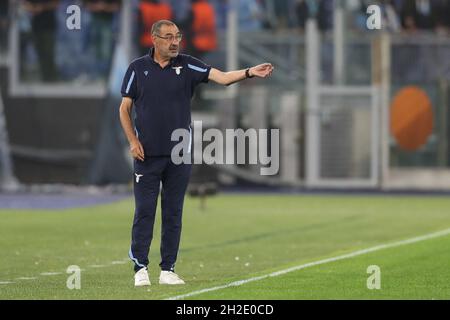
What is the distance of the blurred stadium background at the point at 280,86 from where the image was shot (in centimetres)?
4116

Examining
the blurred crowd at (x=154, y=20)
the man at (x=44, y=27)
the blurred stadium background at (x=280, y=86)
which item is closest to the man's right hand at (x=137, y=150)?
the blurred crowd at (x=154, y=20)

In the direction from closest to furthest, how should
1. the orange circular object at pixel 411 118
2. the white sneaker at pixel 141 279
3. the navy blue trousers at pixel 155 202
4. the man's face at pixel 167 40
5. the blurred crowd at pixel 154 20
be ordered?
the man's face at pixel 167 40 → the white sneaker at pixel 141 279 → the navy blue trousers at pixel 155 202 → the blurred crowd at pixel 154 20 → the orange circular object at pixel 411 118

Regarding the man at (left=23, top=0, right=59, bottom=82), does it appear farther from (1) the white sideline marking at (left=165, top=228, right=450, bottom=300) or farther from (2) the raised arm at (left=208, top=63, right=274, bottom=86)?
(2) the raised arm at (left=208, top=63, right=274, bottom=86)

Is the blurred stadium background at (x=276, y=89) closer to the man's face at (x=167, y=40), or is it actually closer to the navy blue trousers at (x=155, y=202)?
the navy blue trousers at (x=155, y=202)

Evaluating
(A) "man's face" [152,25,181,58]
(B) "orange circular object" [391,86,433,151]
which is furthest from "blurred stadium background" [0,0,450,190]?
(A) "man's face" [152,25,181,58]

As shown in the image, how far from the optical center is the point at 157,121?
13.7 metres

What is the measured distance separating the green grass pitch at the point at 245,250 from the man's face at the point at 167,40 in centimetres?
211

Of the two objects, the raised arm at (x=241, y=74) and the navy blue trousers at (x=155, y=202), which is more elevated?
the raised arm at (x=241, y=74)

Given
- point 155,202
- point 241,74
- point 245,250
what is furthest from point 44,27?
point 241,74

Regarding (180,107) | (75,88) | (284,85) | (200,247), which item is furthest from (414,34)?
(180,107)

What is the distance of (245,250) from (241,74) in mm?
6011

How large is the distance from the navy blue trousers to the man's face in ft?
3.20

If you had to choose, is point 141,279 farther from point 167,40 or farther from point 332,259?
point 332,259
